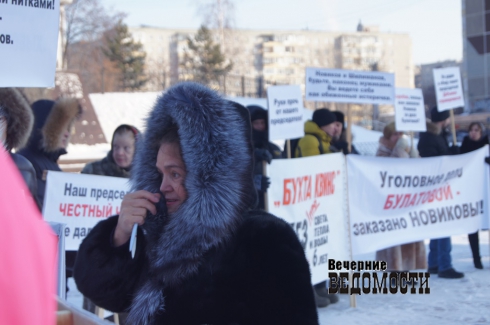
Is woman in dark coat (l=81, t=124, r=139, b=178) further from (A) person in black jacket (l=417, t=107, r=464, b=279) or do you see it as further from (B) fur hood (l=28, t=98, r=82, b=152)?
(A) person in black jacket (l=417, t=107, r=464, b=279)

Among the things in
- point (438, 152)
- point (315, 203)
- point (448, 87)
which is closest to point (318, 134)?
point (315, 203)

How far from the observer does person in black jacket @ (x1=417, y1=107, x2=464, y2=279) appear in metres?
7.36

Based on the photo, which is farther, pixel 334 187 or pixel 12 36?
pixel 334 187

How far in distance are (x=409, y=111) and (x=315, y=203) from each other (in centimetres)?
308

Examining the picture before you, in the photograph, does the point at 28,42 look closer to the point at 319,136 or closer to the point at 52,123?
the point at 52,123

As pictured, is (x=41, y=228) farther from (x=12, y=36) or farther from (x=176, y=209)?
(x=12, y=36)

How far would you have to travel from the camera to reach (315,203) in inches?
229

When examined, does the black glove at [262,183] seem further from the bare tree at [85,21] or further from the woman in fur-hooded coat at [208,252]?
the bare tree at [85,21]

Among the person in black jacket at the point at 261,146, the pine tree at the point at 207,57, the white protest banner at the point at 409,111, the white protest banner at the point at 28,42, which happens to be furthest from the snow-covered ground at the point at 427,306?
the pine tree at the point at 207,57

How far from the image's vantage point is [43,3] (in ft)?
9.48

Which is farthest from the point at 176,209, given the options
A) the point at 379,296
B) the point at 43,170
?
the point at 379,296

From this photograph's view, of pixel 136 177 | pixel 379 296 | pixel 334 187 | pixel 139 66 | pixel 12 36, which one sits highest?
pixel 139 66

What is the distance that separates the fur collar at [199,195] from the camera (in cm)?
197

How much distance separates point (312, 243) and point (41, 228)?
513cm
